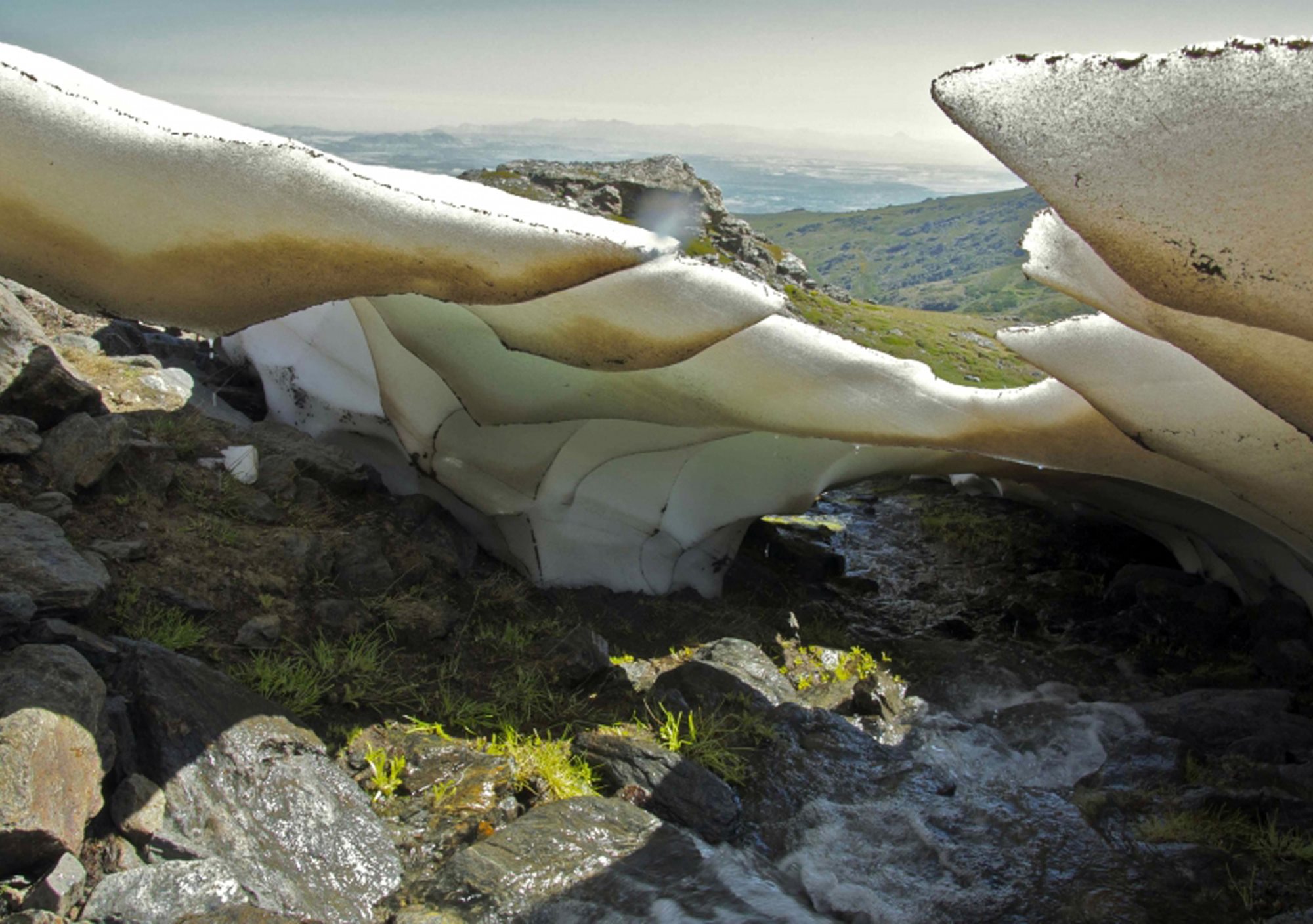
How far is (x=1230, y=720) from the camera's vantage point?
7.26 metres

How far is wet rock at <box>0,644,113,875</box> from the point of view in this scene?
3.57 m

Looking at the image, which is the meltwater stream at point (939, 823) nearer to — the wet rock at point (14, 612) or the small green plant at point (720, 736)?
the small green plant at point (720, 736)

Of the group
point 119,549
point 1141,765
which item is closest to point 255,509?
point 119,549

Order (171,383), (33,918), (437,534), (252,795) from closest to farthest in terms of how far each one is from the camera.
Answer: (33,918), (252,795), (437,534), (171,383)

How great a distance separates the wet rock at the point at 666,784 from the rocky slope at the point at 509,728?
0.02m

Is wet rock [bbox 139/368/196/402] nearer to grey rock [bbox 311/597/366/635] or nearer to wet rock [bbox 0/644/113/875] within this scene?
grey rock [bbox 311/597/366/635]

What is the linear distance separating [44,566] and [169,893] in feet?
7.32

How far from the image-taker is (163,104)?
19.4 feet

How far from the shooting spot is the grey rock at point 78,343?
8758 mm

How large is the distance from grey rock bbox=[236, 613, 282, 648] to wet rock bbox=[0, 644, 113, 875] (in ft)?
4.03

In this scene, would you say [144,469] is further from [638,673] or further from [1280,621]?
[1280,621]

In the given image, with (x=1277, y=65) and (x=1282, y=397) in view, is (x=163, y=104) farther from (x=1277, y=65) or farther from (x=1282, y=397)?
(x=1282, y=397)

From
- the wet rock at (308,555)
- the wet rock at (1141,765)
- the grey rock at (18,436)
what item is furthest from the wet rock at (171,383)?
the wet rock at (1141,765)

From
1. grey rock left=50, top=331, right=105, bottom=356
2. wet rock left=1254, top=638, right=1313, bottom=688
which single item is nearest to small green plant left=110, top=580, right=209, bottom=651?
grey rock left=50, top=331, right=105, bottom=356
